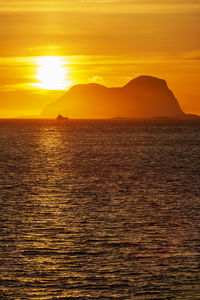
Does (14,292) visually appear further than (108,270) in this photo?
No

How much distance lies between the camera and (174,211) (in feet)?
137

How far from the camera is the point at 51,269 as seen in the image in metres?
26.4

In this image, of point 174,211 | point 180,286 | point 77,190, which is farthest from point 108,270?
point 77,190

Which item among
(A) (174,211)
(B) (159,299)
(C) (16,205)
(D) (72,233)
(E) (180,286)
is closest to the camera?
(B) (159,299)

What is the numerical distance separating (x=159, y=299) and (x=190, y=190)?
112 feet

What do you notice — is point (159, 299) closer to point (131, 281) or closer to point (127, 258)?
point (131, 281)

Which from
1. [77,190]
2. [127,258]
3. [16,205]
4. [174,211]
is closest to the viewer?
[127,258]

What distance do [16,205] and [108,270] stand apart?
65.7 ft

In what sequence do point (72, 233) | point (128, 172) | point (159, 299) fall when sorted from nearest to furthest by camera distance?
1. point (159, 299)
2. point (72, 233)
3. point (128, 172)

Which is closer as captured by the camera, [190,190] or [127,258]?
[127,258]

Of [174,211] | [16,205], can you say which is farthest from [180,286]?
[16,205]

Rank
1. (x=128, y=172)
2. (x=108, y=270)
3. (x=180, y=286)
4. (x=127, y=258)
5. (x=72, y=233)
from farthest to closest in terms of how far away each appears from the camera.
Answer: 1. (x=128, y=172)
2. (x=72, y=233)
3. (x=127, y=258)
4. (x=108, y=270)
5. (x=180, y=286)

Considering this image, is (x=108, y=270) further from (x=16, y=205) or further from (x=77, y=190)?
(x=77, y=190)

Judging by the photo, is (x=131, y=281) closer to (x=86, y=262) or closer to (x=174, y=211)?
(x=86, y=262)
